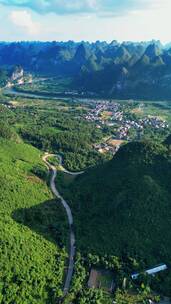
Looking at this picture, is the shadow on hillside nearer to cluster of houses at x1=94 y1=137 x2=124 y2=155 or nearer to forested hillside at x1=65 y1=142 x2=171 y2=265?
forested hillside at x1=65 y1=142 x2=171 y2=265

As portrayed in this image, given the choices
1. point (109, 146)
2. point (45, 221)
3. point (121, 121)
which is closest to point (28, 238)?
point (45, 221)

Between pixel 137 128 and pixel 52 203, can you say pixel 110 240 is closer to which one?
pixel 52 203

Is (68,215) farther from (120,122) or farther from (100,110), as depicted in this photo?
(100,110)

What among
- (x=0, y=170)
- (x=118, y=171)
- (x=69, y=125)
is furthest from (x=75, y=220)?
(x=69, y=125)

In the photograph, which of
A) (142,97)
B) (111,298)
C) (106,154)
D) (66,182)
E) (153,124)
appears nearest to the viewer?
(111,298)

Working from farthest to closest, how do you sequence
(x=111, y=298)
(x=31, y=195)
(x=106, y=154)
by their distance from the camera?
1. (x=106, y=154)
2. (x=31, y=195)
3. (x=111, y=298)

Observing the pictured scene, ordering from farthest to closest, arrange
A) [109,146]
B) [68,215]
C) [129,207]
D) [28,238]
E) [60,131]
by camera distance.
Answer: [60,131] < [109,146] < [68,215] < [129,207] < [28,238]
